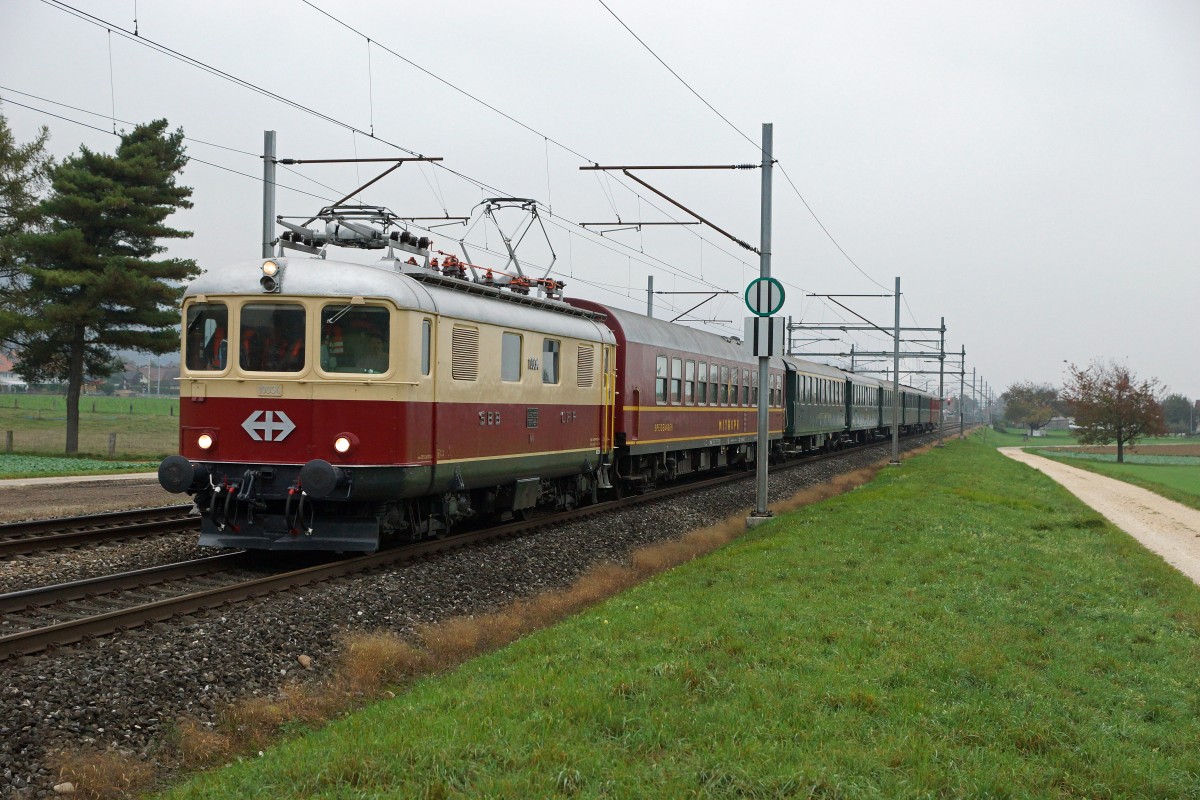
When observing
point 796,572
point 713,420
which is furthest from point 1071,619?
point 713,420

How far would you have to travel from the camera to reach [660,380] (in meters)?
20.9

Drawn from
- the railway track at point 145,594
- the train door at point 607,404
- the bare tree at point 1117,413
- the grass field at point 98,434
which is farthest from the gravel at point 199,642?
the bare tree at point 1117,413

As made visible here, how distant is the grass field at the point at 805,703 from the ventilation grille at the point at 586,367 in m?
6.36

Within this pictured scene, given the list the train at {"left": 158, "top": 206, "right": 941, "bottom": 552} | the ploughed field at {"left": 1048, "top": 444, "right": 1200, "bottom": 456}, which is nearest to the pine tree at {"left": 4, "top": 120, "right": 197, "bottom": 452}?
the train at {"left": 158, "top": 206, "right": 941, "bottom": 552}

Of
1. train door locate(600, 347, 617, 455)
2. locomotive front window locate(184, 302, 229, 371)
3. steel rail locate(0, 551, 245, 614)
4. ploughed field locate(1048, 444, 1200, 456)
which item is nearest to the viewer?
steel rail locate(0, 551, 245, 614)

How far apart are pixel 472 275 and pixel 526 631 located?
5.60 meters

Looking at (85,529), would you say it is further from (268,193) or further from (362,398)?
(268,193)

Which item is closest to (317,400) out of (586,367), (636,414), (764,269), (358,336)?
(358,336)

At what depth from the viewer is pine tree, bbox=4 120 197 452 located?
28.9m

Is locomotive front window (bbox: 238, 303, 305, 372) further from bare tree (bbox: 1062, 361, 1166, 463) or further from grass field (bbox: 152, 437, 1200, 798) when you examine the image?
bare tree (bbox: 1062, 361, 1166, 463)

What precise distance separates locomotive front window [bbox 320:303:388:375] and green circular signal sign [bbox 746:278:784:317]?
6.90 m

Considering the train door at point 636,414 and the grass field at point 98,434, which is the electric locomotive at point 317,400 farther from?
the grass field at point 98,434

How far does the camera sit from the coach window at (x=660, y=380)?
20.6 m

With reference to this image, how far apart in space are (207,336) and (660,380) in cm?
1087
